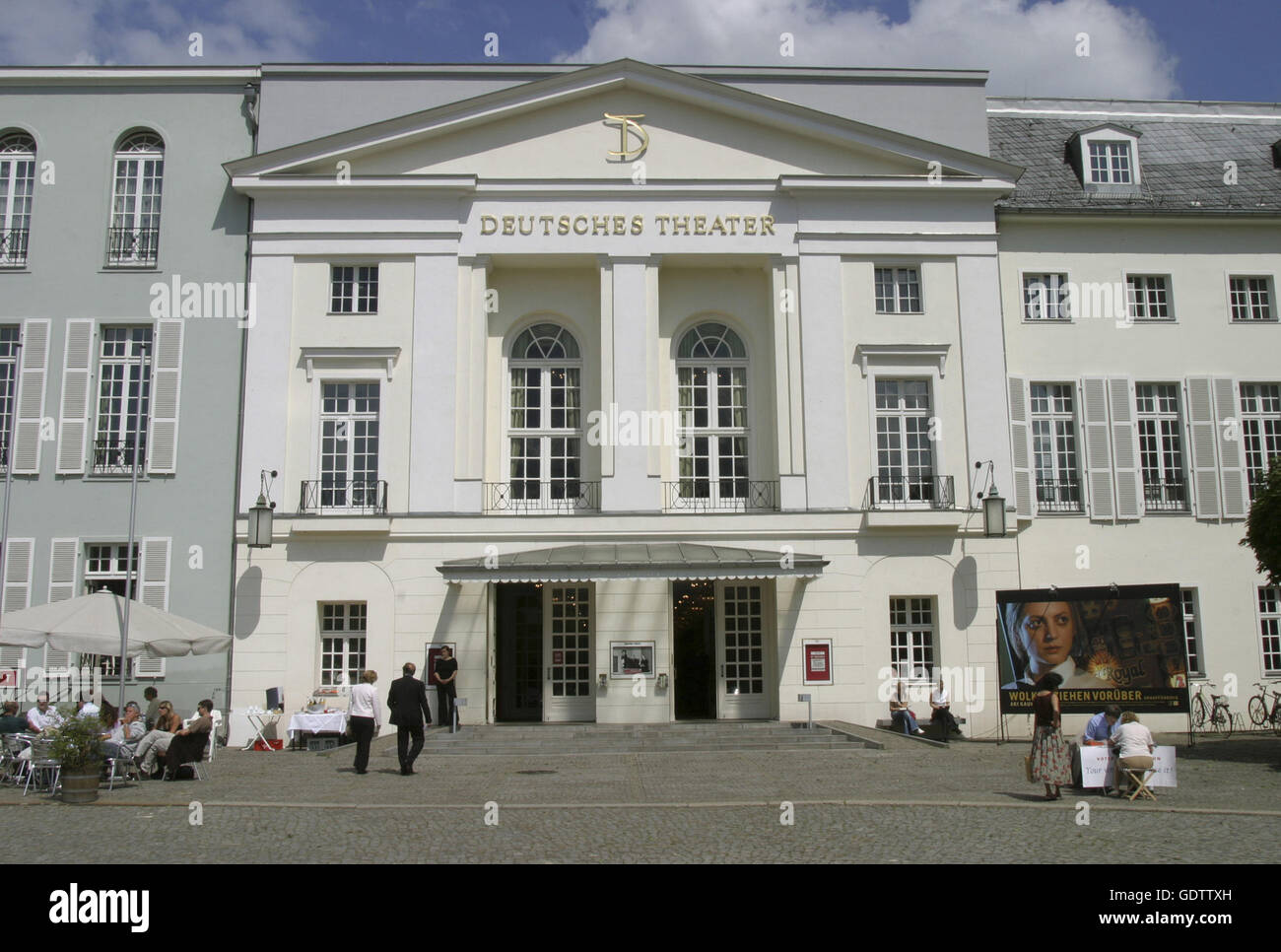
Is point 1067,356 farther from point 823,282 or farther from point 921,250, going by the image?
point 823,282

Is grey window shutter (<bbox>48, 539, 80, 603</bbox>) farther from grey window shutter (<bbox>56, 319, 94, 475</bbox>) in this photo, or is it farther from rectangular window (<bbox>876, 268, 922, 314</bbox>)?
rectangular window (<bbox>876, 268, 922, 314</bbox>)

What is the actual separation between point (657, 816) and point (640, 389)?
39.8 ft

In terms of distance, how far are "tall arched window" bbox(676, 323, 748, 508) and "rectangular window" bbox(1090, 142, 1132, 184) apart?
9032 mm

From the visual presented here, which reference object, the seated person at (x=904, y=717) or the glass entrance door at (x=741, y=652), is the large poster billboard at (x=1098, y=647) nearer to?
the seated person at (x=904, y=717)

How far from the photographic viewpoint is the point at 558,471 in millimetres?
23828

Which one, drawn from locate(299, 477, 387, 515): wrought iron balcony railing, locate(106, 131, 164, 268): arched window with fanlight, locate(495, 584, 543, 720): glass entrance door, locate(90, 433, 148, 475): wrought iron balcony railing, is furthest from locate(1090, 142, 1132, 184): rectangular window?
locate(90, 433, 148, 475): wrought iron balcony railing

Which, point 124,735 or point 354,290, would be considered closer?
point 124,735

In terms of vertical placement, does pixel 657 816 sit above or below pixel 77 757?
below

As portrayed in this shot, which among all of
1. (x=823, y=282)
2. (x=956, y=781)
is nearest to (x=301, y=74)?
(x=823, y=282)

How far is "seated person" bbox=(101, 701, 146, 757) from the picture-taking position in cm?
1459

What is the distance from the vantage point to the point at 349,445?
2305 centimetres

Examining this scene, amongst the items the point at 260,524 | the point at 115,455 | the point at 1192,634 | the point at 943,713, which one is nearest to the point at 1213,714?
the point at 1192,634

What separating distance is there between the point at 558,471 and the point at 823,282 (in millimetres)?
6677

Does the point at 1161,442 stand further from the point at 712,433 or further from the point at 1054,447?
the point at 712,433
